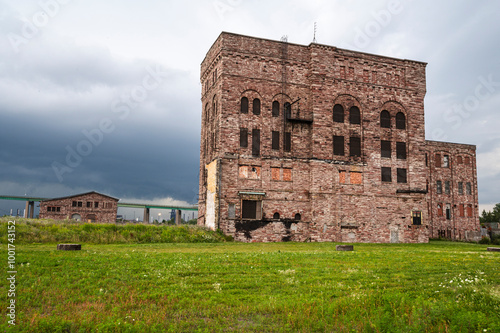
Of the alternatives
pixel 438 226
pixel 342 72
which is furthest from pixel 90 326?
pixel 438 226

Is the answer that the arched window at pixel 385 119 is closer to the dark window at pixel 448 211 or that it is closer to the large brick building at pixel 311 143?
the large brick building at pixel 311 143

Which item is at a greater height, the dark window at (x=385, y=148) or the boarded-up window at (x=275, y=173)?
the dark window at (x=385, y=148)

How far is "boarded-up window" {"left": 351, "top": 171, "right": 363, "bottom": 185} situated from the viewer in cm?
3528

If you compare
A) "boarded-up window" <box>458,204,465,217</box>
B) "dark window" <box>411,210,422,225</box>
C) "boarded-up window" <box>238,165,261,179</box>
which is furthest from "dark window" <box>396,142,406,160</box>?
"boarded-up window" <box>458,204,465,217</box>

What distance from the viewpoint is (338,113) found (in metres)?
35.7

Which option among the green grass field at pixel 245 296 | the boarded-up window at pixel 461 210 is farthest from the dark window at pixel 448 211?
the green grass field at pixel 245 296

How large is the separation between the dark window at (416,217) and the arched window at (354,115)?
9.71 meters

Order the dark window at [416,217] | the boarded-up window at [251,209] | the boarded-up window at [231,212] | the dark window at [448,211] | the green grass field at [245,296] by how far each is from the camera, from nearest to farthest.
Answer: the green grass field at [245,296], the boarded-up window at [231,212], the boarded-up window at [251,209], the dark window at [416,217], the dark window at [448,211]

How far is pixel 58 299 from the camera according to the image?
8.48 metres

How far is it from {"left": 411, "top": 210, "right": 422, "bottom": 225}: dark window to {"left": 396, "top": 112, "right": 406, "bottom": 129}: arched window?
7.95m

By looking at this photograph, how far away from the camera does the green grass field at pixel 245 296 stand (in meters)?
6.97

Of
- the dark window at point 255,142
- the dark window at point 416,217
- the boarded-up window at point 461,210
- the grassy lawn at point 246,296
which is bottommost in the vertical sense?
the grassy lawn at point 246,296

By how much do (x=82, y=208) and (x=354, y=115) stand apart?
44367 mm

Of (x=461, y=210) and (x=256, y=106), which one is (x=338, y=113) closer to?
(x=256, y=106)
